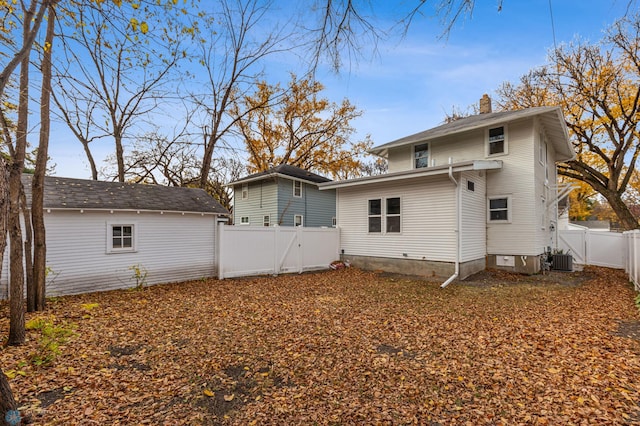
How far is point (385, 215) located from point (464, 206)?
2667mm

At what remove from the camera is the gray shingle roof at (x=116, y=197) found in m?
7.81

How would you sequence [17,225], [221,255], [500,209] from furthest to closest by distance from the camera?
[500,209] → [221,255] → [17,225]

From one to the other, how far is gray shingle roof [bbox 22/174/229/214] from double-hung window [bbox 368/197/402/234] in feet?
17.7

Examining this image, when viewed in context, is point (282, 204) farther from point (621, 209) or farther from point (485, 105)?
point (621, 209)

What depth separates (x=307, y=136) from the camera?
2444cm

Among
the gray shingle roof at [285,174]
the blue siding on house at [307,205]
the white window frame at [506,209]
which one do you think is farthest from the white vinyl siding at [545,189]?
the blue siding on house at [307,205]

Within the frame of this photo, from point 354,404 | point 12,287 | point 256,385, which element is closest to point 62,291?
point 12,287

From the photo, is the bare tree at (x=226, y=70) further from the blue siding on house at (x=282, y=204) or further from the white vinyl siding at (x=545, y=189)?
the white vinyl siding at (x=545, y=189)

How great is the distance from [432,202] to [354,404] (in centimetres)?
820

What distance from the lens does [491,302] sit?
22.6ft

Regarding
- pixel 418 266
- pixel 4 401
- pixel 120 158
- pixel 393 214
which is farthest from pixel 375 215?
pixel 120 158

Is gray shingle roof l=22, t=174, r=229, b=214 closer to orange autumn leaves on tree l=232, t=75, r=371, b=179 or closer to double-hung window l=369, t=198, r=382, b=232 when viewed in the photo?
double-hung window l=369, t=198, r=382, b=232

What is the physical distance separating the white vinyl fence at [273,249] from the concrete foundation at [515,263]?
569cm

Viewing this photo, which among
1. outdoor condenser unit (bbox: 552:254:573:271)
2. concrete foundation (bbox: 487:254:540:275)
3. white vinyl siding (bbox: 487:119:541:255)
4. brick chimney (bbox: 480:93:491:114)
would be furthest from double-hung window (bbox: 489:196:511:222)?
brick chimney (bbox: 480:93:491:114)
